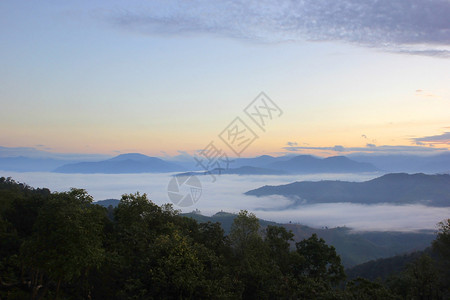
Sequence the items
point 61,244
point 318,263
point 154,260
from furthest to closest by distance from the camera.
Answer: point 318,263, point 154,260, point 61,244

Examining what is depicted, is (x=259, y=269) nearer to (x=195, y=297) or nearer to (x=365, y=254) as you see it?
(x=195, y=297)

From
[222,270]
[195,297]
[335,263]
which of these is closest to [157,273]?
[195,297]

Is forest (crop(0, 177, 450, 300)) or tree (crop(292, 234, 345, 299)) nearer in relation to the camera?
forest (crop(0, 177, 450, 300))

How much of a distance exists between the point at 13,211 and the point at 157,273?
2178 cm

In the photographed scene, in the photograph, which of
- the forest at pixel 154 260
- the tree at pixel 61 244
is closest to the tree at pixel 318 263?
the forest at pixel 154 260

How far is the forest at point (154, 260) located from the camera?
15.5 meters

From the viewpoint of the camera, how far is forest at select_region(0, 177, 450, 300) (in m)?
15.5

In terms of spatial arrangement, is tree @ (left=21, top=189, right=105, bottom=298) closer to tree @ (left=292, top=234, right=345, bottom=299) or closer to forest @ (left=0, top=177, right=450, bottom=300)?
forest @ (left=0, top=177, right=450, bottom=300)

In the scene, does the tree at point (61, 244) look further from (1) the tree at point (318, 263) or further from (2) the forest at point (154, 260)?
(1) the tree at point (318, 263)

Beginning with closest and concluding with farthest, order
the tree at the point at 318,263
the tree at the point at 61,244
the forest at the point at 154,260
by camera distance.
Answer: the tree at the point at 61,244
the forest at the point at 154,260
the tree at the point at 318,263

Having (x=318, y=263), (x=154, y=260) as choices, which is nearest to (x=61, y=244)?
(x=154, y=260)

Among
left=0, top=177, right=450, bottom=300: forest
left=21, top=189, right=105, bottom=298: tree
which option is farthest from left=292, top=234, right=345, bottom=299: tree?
left=21, top=189, right=105, bottom=298: tree

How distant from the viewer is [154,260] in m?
17.7

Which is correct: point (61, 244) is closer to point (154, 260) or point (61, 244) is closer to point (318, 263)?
point (154, 260)
